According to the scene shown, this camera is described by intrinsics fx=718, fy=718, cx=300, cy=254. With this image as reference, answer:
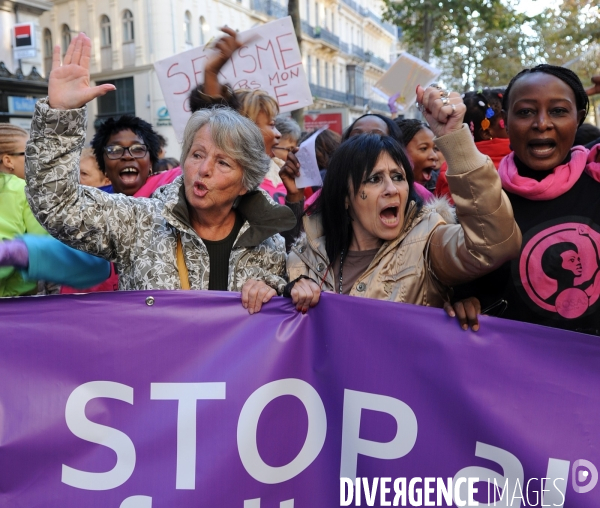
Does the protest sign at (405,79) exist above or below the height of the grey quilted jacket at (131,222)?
above

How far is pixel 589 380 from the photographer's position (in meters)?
2.23

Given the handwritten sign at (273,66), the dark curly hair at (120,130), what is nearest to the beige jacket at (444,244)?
the dark curly hair at (120,130)

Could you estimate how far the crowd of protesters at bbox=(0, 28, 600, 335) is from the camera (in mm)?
2299

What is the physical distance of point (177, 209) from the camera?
2533 mm

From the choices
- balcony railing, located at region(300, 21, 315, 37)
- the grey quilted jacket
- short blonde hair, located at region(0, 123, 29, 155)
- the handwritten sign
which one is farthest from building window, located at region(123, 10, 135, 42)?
the grey quilted jacket

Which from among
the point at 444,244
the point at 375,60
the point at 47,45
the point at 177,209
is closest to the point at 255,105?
the point at 177,209

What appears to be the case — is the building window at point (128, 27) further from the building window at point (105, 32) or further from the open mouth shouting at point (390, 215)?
the open mouth shouting at point (390, 215)

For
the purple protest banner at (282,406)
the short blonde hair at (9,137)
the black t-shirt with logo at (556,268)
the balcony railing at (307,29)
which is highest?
the balcony railing at (307,29)

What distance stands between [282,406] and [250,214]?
31.1 inches

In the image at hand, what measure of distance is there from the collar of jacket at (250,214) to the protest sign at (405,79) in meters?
4.49

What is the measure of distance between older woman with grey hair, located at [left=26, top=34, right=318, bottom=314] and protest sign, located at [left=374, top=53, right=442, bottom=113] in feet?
14.7

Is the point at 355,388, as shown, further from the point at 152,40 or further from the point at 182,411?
the point at 152,40

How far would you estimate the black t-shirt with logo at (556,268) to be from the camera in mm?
2424

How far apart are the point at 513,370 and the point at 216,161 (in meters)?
1.28
